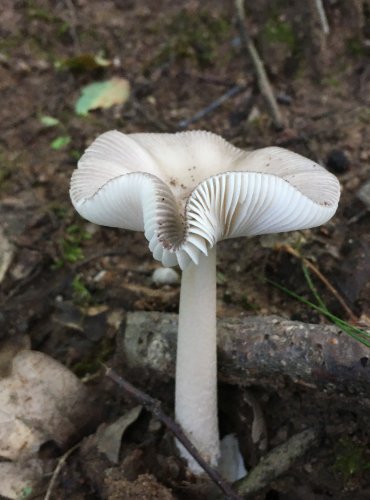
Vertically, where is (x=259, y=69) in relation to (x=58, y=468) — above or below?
above

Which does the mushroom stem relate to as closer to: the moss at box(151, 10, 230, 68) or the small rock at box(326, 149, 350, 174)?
the small rock at box(326, 149, 350, 174)

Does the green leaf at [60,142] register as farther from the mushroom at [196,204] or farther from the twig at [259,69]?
the mushroom at [196,204]

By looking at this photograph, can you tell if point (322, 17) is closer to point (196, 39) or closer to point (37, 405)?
point (196, 39)

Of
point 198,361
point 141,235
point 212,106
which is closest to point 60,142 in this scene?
point 141,235

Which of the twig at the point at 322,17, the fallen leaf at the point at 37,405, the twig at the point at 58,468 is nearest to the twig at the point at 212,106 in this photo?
the twig at the point at 322,17

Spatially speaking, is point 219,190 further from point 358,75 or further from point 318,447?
point 358,75

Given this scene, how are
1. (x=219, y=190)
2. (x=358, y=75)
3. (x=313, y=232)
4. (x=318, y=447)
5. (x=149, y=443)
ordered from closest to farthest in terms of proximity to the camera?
(x=219, y=190) → (x=318, y=447) → (x=149, y=443) → (x=313, y=232) → (x=358, y=75)

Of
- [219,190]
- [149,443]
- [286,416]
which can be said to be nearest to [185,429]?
[149,443]
